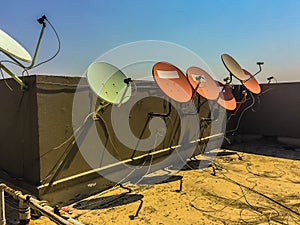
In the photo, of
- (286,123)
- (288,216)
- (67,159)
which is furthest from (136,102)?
(286,123)

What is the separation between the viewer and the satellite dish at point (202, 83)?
4.98 m

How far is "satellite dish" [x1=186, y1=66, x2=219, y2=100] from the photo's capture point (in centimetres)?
498

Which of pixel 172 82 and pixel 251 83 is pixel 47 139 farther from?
pixel 251 83

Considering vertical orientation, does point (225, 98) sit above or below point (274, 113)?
above

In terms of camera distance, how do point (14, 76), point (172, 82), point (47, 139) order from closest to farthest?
point (14, 76)
point (47, 139)
point (172, 82)

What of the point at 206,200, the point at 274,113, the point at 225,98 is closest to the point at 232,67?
the point at 225,98

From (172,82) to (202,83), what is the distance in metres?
1.02

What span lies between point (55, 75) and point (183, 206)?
241 centimetres

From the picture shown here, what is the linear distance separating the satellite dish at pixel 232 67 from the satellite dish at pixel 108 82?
2.87 metres

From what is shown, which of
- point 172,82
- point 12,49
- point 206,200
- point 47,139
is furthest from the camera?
point 172,82

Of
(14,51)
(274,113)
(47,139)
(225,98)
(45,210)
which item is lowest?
(274,113)

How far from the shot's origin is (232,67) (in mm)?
5781

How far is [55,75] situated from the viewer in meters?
3.11

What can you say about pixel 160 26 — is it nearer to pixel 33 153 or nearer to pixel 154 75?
pixel 154 75
